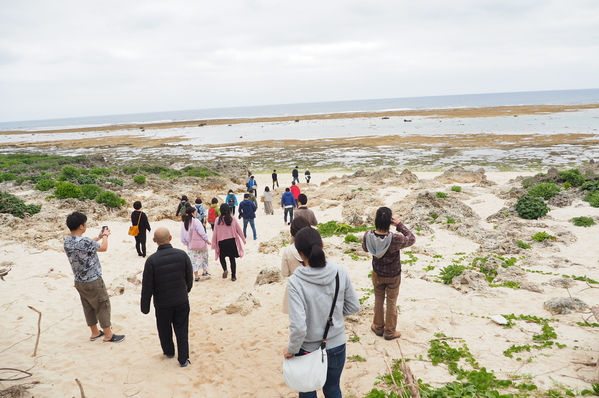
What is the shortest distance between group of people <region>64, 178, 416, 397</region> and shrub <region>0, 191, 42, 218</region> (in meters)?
11.0

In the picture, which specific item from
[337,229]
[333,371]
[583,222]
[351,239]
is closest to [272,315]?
[333,371]

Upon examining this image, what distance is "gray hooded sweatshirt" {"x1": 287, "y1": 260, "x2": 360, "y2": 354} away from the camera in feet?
9.64

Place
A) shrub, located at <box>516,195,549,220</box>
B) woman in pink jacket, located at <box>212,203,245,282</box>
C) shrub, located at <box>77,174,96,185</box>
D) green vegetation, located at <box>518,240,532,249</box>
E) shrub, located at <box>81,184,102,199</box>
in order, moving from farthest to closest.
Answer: shrub, located at <box>77,174,96,185</box>
shrub, located at <box>81,184,102,199</box>
shrub, located at <box>516,195,549,220</box>
green vegetation, located at <box>518,240,532,249</box>
woman in pink jacket, located at <box>212,203,245,282</box>

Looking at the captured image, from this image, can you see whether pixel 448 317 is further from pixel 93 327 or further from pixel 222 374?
pixel 93 327

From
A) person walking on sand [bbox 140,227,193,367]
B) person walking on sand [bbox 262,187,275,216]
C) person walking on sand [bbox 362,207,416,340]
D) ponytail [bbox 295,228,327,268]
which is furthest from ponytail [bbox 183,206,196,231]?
person walking on sand [bbox 262,187,275,216]

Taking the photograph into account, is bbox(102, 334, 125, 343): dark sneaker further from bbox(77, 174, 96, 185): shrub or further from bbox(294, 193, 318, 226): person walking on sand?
bbox(77, 174, 96, 185): shrub

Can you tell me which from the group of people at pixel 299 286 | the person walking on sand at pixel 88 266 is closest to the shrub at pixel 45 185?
the group of people at pixel 299 286

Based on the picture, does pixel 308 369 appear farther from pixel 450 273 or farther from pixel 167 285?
pixel 450 273

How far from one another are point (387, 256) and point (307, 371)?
2.55 metres

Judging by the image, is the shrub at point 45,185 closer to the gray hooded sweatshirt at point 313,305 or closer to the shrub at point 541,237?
the gray hooded sweatshirt at point 313,305

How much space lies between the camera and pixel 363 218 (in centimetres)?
1444

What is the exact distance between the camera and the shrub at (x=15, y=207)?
13711 mm

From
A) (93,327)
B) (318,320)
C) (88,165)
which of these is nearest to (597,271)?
(318,320)

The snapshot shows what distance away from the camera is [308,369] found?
9.82 feet
